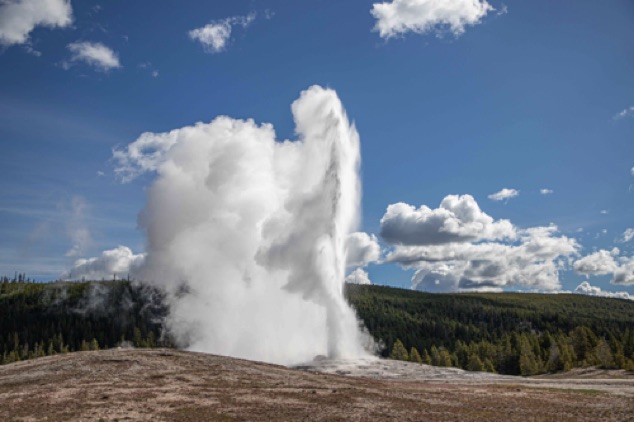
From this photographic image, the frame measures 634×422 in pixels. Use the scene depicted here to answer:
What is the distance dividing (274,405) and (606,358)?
74424 mm

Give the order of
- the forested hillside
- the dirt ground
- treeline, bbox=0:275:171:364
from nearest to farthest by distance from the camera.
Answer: the dirt ground, the forested hillside, treeline, bbox=0:275:171:364

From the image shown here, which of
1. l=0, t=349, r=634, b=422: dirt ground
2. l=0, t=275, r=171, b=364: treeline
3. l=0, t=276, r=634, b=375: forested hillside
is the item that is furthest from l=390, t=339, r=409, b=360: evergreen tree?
l=0, t=275, r=171, b=364: treeline

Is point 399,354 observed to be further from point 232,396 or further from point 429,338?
point 232,396

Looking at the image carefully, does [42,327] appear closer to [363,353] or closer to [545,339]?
[363,353]

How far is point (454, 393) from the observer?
120 feet

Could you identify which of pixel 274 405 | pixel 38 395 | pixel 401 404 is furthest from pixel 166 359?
pixel 401 404

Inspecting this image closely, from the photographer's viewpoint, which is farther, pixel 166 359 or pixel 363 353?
pixel 363 353

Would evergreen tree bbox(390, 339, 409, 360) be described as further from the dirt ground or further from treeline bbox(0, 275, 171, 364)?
treeline bbox(0, 275, 171, 364)

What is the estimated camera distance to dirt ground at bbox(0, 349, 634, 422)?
25859 mm

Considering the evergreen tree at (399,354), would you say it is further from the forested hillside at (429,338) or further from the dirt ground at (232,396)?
the dirt ground at (232,396)

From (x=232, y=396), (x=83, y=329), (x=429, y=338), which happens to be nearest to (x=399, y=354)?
(x=429, y=338)

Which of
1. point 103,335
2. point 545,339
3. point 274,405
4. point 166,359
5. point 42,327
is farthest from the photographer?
point 42,327

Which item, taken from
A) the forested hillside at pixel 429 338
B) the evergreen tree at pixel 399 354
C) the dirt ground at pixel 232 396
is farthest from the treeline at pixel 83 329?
the dirt ground at pixel 232 396

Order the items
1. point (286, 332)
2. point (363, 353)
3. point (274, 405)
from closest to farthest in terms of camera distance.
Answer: point (274, 405) < point (363, 353) < point (286, 332)
